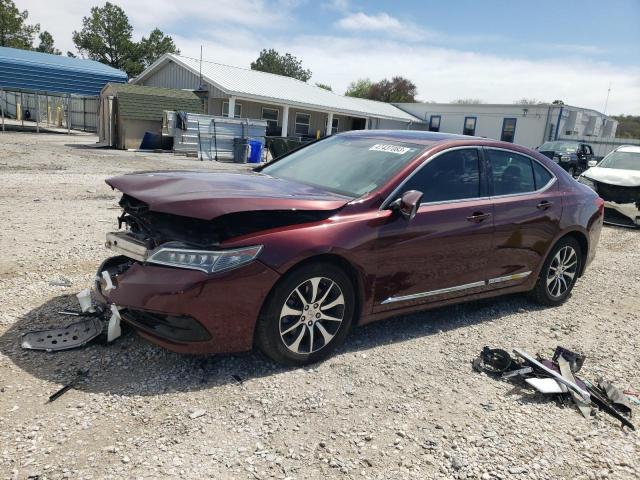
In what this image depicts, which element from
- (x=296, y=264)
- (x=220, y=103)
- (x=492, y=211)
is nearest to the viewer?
(x=296, y=264)

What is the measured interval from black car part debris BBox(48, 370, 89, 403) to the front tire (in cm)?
111

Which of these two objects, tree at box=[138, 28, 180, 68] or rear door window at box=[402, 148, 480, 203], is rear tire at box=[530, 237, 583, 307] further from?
tree at box=[138, 28, 180, 68]

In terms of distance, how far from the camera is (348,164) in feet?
14.0

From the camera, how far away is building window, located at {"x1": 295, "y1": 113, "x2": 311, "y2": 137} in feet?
106

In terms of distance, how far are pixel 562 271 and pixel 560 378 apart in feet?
6.82

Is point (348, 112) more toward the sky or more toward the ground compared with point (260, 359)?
more toward the sky

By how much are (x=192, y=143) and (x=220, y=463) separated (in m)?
19.7

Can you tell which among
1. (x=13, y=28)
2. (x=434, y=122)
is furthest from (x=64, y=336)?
(x=13, y=28)

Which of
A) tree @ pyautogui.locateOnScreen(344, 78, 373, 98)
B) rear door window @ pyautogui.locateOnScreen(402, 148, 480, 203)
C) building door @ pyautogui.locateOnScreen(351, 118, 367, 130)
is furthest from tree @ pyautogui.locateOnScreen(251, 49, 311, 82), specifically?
rear door window @ pyautogui.locateOnScreen(402, 148, 480, 203)

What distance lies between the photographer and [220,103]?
1102 inches

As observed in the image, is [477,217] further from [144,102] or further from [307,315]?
[144,102]

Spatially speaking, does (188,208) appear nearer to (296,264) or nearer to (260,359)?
(296,264)

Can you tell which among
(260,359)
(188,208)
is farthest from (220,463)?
(188,208)

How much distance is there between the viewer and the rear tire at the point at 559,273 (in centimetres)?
507
